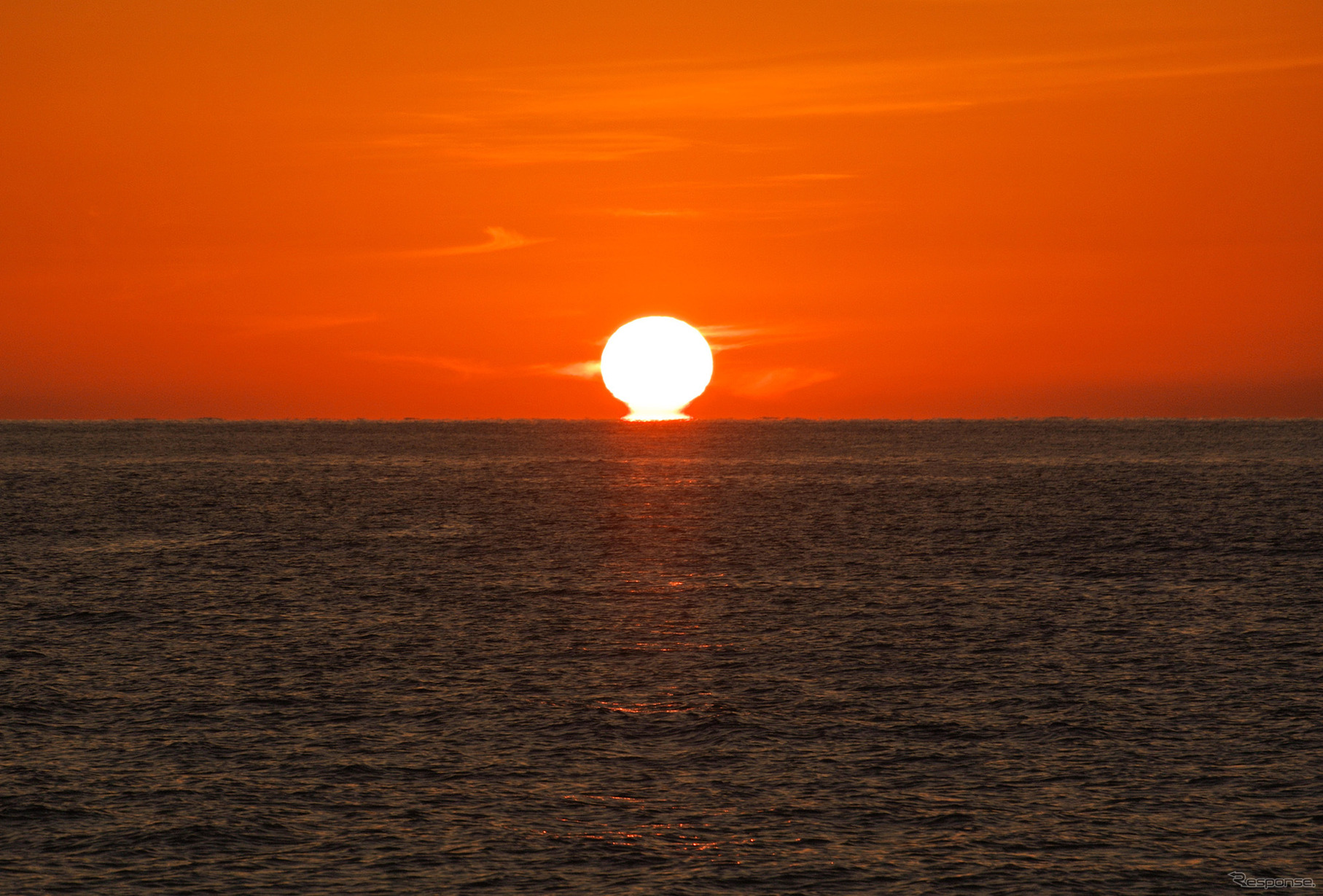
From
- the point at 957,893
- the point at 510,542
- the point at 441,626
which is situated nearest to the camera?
the point at 957,893

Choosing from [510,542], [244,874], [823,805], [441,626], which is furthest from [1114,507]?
[244,874]

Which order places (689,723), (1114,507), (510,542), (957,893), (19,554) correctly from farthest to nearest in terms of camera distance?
(1114,507), (510,542), (19,554), (689,723), (957,893)

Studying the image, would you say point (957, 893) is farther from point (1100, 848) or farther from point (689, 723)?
point (689, 723)

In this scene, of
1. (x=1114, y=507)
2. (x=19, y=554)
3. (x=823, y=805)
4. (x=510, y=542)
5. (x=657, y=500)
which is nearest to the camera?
(x=823, y=805)

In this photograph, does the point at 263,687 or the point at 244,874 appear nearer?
the point at 244,874

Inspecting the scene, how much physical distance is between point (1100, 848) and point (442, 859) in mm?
12892

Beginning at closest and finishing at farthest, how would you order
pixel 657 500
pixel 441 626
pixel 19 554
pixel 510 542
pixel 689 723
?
pixel 689 723 < pixel 441 626 < pixel 19 554 < pixel 510 542 < pixel 657 500

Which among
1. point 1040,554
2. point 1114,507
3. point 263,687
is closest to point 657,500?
point 1114,507

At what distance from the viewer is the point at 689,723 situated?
3516cm

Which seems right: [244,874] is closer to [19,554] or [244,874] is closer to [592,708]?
[592,708]

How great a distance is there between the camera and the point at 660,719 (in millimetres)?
35750

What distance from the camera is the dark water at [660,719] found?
25.0 meters

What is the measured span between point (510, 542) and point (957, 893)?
213ft

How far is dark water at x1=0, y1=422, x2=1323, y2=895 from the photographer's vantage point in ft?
82.1
